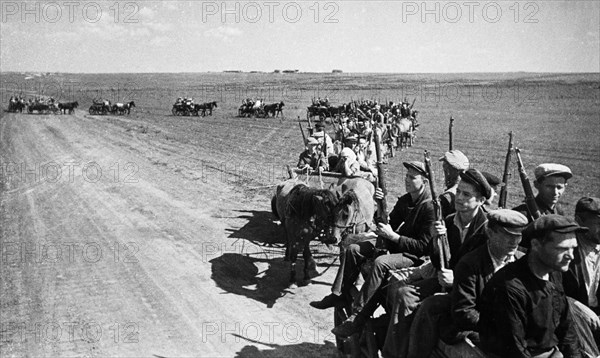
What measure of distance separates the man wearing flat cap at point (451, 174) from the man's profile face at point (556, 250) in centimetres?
256

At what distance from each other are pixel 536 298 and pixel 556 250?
1.17 ft

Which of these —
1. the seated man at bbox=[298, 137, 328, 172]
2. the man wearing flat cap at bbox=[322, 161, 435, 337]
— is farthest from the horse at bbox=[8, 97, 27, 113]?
the man wearing flat cap at bbox=[322, 161, 435, 337]

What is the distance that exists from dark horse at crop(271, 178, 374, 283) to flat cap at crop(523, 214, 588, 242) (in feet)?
14.9

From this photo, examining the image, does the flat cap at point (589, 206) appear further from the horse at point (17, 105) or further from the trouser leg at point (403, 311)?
the horse at point (17, 105)

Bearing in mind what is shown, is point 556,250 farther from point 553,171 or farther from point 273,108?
point 273,108

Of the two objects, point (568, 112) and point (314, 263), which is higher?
point (568, 112)

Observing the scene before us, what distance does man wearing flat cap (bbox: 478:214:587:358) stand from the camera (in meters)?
3.21

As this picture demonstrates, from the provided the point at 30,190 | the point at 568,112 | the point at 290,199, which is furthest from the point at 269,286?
the point at 568,112

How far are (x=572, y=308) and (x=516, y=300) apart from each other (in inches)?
41.3

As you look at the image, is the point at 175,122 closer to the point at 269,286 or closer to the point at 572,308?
the point at 269,286

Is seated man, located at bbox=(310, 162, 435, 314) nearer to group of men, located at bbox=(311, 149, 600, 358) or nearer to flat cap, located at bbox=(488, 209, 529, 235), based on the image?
group of men, located at bbox=(311, 149, 600, 358)

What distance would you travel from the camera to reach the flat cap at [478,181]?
430 cm

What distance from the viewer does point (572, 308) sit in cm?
388

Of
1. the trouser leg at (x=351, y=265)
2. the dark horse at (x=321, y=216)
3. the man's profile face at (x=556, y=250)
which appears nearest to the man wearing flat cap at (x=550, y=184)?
the man's profile face at (x=556, y=250)
